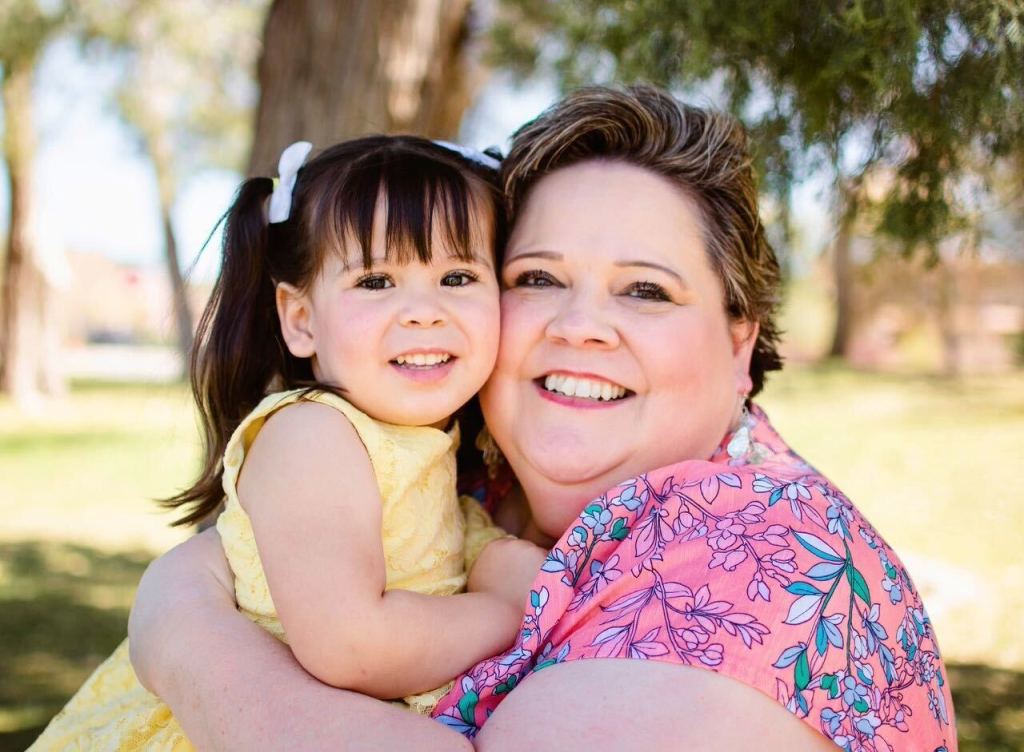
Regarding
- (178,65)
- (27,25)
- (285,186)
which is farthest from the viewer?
(178,65)

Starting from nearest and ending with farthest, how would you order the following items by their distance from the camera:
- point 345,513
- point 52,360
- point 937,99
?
point 345,513, point 937,99, point 52,360

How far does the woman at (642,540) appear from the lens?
4.96 ft

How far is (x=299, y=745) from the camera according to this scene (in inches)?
63.4

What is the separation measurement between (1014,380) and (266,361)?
61.1 feet

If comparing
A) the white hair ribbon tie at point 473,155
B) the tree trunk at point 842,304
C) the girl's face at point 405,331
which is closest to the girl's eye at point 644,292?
the girl's face at point 405,331

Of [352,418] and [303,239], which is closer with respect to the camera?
[352,418]

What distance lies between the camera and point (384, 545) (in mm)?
2090

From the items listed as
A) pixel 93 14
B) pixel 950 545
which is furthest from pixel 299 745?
pixel 93 14

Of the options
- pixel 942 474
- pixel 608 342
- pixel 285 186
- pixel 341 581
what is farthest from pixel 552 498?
pixel 942 474

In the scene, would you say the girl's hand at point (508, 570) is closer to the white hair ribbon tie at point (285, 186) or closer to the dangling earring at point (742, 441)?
the dangling earring at point (742, 441)

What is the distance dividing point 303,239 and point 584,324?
0.68 metres

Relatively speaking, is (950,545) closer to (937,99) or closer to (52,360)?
(937,99)

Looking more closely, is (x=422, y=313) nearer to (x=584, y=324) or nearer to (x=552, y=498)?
(x=584, y=324)

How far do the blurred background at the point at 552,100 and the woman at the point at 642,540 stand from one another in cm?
53
